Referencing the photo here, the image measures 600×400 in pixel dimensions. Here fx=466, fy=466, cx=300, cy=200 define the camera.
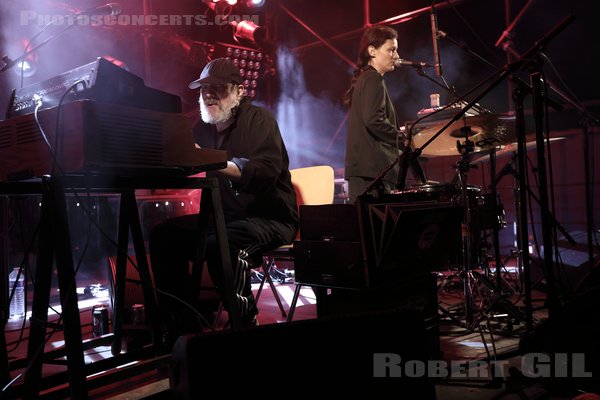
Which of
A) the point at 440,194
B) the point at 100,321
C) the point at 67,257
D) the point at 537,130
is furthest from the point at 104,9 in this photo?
the point at 537,130

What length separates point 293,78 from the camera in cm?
830

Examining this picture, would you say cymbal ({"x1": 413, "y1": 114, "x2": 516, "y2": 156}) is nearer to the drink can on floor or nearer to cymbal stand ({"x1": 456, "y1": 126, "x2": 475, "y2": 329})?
cymbal stand ({"x1": 456, "y1": 126, "x2": 475, "y2": 329})

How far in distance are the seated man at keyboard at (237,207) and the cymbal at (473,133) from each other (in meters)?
0.88

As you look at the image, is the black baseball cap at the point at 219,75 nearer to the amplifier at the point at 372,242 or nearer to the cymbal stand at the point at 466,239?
the amplifier at the point at 372,242

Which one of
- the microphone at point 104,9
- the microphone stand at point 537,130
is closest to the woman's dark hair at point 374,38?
the microphone stand at point 537,130

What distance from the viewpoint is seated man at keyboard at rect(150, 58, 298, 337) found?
7.57ft

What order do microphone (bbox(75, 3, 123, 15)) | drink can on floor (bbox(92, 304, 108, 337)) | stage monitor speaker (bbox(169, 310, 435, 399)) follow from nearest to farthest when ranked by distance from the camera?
stage monitor speaker (bbox(169, 310, 435, 399)), microphone (bbox(75, 3, 123, 15)), drink can on floor (bbox(92, 304, 108, 337))

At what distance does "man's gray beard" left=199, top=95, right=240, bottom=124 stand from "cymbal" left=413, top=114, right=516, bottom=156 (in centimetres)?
113

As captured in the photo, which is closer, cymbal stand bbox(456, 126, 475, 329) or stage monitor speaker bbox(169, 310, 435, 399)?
stage monitor speaker bbox(169, 310, 435, 399)

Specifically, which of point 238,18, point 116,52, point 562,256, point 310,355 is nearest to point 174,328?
point 310,355

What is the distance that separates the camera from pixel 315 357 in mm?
1242

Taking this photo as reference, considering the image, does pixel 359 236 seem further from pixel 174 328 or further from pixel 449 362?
pixel 174 328
